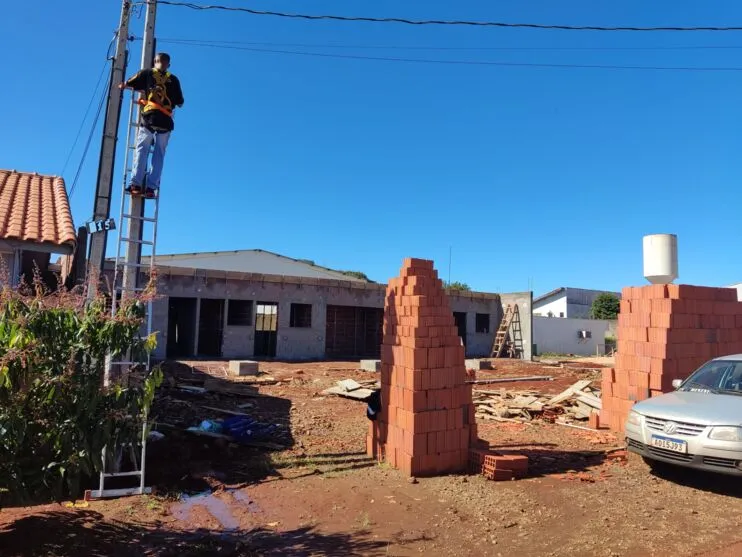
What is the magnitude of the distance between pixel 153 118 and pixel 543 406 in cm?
939

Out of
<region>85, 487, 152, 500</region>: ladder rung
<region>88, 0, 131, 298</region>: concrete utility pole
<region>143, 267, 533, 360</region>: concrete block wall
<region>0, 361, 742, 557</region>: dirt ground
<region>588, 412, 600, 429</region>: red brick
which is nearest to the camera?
<region>0, 361, 742, 557</region>: dirt ground

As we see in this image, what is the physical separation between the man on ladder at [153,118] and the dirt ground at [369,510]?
3.54 meters

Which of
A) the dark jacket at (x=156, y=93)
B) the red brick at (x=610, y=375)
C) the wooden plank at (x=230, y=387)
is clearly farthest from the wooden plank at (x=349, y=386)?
the dark jacket at (x=156, y=93)

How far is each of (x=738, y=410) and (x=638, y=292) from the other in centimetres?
340

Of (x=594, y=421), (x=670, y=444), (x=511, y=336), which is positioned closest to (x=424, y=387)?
(x=670, y=444)

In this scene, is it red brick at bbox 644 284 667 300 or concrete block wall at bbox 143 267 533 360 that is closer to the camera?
red brick at bbox 644 284 667 300

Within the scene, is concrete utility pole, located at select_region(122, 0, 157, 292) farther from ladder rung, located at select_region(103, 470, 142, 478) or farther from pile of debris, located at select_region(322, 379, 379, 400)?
pile of debris, located at select_region(322, 379, 379, 400)

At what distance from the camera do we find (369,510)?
5.45m

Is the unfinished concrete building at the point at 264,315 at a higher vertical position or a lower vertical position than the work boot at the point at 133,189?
lower

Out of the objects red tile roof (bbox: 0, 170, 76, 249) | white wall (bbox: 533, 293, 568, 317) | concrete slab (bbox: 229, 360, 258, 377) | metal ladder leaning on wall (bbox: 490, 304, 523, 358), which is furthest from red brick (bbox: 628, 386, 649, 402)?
white wall (bbox: 533, 293, 568, 317)

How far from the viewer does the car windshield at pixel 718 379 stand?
689cm

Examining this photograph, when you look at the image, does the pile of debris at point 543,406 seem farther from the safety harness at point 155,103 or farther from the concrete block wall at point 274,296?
the concrete block wall at point 274,296

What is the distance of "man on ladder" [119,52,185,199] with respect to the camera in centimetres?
623

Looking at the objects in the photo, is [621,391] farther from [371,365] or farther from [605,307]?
[605,307]
